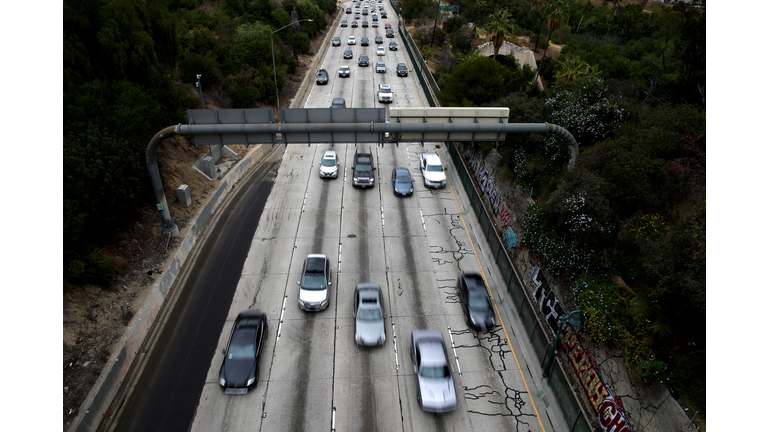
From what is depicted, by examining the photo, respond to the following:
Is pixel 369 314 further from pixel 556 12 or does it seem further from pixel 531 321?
pixel 556 12

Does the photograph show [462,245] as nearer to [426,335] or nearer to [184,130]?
[426,335]

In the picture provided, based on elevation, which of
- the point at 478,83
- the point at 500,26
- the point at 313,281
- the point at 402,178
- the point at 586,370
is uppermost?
the point at 500,26

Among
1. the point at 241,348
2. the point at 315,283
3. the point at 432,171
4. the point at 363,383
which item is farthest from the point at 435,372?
the point at 432,171

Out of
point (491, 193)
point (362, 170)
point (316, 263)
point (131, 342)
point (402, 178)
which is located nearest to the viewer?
point (131, 342)

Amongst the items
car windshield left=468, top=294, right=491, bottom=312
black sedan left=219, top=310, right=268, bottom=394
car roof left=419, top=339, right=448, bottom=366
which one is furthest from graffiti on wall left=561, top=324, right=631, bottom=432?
black sedan left=219, top=310, right=268, bottom=394

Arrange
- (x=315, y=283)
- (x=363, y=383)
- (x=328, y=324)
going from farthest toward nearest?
1. (x=315, y=283)
2. (x=328, y=324)
3. (x=363, y=383)

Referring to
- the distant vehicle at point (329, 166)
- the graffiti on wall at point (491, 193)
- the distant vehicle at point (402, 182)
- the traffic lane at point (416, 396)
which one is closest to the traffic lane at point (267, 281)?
the distant vehicle at point (329, 166)

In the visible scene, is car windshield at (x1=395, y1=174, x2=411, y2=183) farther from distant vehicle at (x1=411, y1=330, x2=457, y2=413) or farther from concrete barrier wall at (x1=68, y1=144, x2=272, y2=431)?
distant vehicle at (x1=411, y1=330, x2=457, y2=413)

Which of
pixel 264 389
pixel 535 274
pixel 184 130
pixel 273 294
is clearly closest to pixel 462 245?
pixel 535 274
